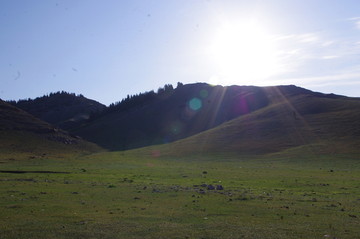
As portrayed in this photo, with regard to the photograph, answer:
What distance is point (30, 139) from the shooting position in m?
125

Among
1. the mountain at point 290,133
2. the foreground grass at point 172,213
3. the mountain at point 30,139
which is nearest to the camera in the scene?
the foreground grass at point 172,213

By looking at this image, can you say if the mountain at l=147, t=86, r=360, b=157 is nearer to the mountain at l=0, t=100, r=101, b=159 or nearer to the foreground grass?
the mountain at l=0, t=100, r=101, b=159

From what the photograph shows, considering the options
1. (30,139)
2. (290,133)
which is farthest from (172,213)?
(30,139)

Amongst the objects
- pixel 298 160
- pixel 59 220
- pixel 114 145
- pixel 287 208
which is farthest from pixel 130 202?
pixel 114 145

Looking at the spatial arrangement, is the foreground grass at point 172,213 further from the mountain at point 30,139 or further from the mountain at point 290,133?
the mountain at point 30,139

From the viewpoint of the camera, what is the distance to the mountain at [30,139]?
112562 millimetres

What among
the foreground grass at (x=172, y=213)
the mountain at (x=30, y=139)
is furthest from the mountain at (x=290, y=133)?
the foreground grass at (x=172, y=213)

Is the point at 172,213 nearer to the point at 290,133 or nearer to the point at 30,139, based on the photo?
→ the point at 290,133

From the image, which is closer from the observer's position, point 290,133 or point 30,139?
point 30,139

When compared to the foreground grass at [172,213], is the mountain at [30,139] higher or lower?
higher

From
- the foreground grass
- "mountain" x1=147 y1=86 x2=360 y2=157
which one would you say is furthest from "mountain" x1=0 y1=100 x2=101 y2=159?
the foreground grass

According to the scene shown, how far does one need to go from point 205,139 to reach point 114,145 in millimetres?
57080

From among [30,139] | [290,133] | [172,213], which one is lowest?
[172,213]

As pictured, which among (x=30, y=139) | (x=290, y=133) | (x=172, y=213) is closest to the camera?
(x=172, y=213)
